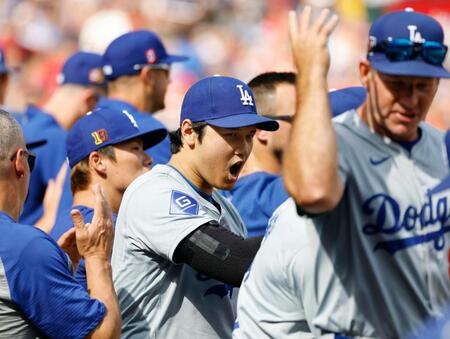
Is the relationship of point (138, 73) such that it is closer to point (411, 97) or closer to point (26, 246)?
point (26, 246)

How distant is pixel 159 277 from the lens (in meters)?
5.04

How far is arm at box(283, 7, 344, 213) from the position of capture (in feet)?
11.9

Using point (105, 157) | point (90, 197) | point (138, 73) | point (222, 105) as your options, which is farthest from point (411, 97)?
point (138, 73)

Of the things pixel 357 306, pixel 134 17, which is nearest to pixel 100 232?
pixel 357 306

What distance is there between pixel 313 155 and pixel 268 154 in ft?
11.1

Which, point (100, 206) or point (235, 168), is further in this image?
point (235, 168)

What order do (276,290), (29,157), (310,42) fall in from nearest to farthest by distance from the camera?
(310,42)
(276,290)
(29,157)

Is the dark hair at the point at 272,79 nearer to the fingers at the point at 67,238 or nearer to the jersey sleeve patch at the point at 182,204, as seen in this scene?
the fingers at the point at 67,238

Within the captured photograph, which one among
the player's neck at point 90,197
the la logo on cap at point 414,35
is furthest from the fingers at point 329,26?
the player's neck at point 90,197

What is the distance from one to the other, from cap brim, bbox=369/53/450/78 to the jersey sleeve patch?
51.4 inches

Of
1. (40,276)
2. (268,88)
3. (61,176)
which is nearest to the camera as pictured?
(40,276)

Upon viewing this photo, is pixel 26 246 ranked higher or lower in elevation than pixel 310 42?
lower

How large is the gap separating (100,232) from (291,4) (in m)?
15.0

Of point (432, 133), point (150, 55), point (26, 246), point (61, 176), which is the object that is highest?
point (432, 133)
